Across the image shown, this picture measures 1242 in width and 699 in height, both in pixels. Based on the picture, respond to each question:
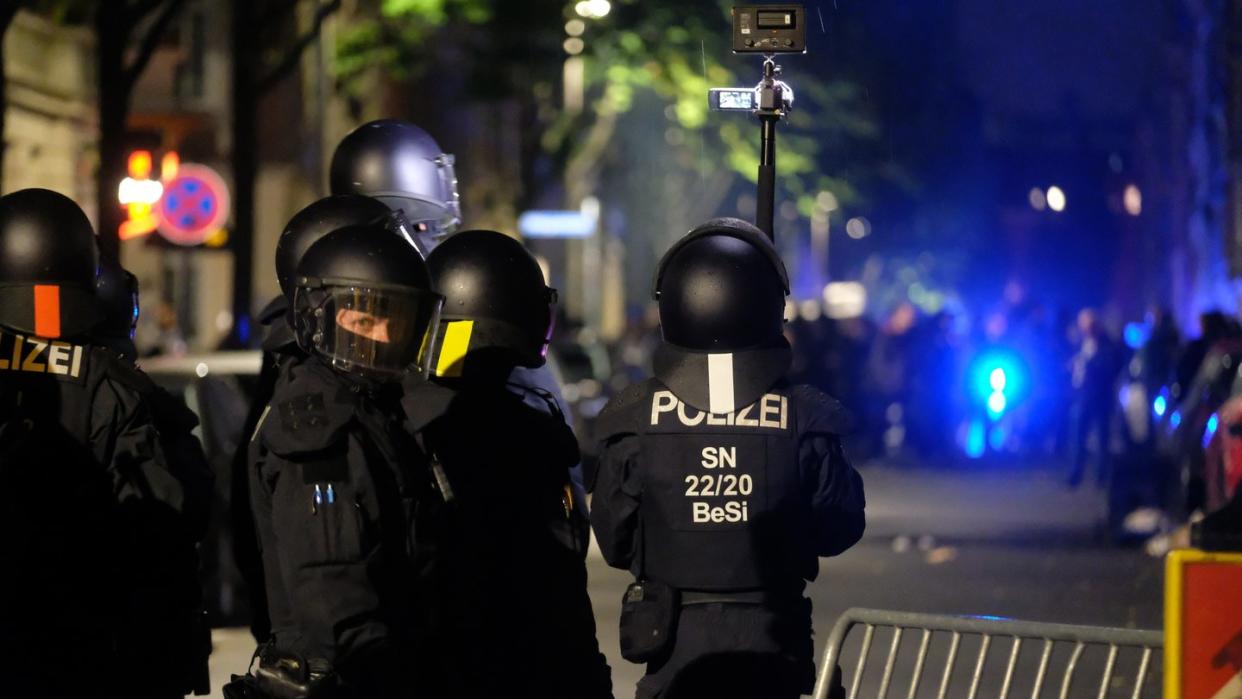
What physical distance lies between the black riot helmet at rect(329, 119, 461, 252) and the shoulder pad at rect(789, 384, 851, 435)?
2.22 meters

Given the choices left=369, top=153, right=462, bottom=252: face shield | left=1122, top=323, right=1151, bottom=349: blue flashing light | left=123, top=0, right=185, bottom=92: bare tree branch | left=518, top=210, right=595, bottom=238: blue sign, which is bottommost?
left=1122, top=323, right=1151, bottom=349: blue flashing light

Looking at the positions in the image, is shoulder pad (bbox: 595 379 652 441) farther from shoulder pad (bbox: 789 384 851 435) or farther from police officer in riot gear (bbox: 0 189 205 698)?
police officer in riot gear (bbox: 0 189 205 698)

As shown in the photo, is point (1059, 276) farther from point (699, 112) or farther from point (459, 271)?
point (459, 271)

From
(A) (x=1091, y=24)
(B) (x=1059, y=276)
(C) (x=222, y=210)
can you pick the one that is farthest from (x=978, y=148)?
(C) (x=222, y=210)

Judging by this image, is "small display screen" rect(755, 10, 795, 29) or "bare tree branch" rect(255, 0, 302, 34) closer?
"small display screen" rect(755, 10, 795, 29)

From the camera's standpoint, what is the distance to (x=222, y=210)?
2000 cm

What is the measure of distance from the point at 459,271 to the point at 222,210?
48.6 ft

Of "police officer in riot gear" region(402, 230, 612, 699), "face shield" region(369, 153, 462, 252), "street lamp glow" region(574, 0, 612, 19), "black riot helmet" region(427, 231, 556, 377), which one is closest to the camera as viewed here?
"police officer in riot gear" region(402, 230, 612, 699)

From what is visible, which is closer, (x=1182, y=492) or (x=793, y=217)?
(x=1182, y=492)

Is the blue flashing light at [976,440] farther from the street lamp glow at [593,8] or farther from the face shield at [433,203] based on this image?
the face shield at [433,203]

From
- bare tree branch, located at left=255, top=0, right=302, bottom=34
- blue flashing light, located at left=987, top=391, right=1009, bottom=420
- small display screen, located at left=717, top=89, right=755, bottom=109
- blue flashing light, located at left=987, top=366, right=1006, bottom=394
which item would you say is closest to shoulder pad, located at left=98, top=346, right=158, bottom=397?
small display screen, located at left=717, top=89, right=755, bottom=109

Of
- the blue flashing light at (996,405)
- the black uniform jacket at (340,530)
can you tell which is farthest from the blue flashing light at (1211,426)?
the blue flashing light at (996,405)

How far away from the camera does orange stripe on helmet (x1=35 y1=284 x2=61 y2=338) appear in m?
5.18

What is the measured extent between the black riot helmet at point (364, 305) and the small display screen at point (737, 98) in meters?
2.04
